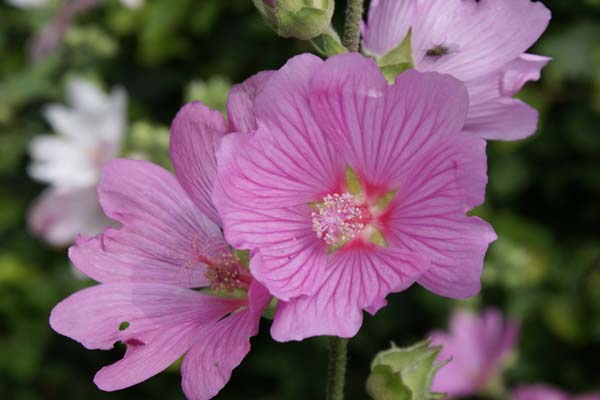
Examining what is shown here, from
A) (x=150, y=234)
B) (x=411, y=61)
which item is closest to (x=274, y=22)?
(x=411, y=61)

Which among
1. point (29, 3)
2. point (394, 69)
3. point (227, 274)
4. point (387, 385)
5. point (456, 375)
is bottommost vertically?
point (456, 375)

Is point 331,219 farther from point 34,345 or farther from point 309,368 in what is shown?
point 34,345

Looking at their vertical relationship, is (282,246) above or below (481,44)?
below

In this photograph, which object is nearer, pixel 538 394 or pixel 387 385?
pixel 387 385

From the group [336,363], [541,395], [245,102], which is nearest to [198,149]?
[245,102]

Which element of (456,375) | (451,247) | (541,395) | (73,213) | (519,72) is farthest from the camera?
(73,213)

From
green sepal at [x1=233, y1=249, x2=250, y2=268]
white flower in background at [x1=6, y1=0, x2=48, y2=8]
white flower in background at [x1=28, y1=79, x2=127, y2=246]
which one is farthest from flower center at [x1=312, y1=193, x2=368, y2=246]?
white flower in background at [x1=6, y1=0, x2=48, y2=8]

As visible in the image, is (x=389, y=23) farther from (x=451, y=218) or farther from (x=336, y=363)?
(x=336, y=363)

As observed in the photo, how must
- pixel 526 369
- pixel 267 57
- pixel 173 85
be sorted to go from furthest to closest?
pixel 173 85, pixel 267 57, pixel 526 369
